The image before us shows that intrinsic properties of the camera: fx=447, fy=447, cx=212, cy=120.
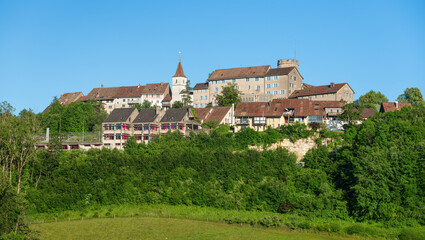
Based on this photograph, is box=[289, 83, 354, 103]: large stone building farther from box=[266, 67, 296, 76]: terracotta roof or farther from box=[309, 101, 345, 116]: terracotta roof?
box=[309, 101, 345, 116]: terracotta roof

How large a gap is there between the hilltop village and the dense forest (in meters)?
7.83

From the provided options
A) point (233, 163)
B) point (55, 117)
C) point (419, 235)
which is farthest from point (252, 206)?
point (55, 117)

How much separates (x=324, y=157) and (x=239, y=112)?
903 inches

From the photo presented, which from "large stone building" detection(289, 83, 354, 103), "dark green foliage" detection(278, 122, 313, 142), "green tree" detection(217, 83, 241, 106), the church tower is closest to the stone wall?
"dark green foliage" detection(278, 122, 313, 142)

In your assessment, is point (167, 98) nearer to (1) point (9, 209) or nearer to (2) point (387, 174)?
(2) point (387, 174)

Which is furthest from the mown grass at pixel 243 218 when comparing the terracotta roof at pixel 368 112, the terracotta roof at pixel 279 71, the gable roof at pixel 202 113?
the terracotta roof at pixel 279 71

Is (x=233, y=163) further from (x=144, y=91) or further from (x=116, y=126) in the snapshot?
(x=144, y=91)

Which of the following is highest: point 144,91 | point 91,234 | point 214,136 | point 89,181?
point 144,91

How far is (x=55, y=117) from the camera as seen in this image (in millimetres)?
85375

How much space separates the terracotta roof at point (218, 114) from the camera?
77500mm

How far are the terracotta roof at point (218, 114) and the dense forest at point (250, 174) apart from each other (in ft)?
35.8

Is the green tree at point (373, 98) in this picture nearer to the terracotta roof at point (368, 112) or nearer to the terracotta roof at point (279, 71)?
the terracotta roof at point (368, 112)

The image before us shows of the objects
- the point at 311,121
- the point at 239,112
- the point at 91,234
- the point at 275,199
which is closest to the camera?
the point at 91,234

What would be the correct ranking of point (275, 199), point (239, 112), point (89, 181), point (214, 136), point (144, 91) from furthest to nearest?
point (144, 91), point (239, 112), point (214, 136), point (89, 181), point (275, 199)
